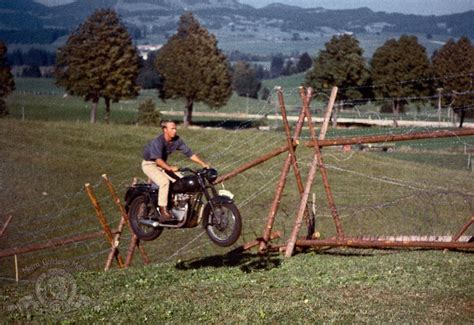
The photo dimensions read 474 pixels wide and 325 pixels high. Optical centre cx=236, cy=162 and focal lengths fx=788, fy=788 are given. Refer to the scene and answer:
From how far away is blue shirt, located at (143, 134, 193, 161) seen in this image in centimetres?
1442

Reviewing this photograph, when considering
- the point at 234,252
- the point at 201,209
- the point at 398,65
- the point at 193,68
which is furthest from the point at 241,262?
the point at 398,65

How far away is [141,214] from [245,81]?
136926 millimetres

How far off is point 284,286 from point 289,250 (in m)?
4.00

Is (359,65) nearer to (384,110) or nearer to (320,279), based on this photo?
(384,110)

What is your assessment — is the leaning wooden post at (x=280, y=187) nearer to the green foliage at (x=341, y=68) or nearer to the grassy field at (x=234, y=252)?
the grassy field at (x=234, y=252)

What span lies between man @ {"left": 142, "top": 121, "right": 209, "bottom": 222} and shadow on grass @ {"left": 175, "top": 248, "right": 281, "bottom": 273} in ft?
8.74

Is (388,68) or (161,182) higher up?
(161,182)

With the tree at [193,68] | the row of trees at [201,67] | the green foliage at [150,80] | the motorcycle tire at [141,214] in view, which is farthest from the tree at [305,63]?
the motorcycle tire at [141,214]

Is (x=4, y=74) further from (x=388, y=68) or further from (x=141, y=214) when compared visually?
(x=141, y=214)

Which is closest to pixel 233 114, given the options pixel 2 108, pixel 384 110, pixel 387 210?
pixel 384 110

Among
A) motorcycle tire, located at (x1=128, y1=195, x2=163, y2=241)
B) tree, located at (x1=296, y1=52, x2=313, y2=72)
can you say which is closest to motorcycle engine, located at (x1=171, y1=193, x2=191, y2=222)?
motorcycle tire, located at (x1=128, y1=195, x2=163, y2=241)

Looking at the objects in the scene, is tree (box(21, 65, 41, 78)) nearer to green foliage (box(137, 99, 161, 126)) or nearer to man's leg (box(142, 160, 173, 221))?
green foliage (box(137, 99, 161, 126))

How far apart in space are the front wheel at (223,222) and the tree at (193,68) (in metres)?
67.8

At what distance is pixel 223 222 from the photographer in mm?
14500
